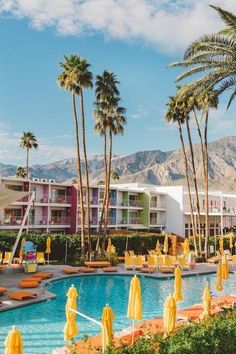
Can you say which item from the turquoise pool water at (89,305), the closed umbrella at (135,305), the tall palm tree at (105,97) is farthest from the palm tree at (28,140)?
the closed umbrella at (135,305)

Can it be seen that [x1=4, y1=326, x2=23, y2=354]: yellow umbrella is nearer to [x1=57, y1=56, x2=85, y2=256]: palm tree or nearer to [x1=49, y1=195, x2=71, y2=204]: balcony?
[x1=57, y1=56, x2=85, y2=256]: palm tree

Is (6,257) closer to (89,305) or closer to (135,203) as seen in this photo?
(89,305)

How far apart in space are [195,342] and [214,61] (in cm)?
1298

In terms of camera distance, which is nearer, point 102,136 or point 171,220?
point 102,136

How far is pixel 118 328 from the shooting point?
16.8 m

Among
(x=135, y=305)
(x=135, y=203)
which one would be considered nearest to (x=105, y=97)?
(x=135, y=305)

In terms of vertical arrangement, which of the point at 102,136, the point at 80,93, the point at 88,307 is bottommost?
the point at 88,307

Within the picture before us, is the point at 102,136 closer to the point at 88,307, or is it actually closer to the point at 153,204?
the point at 88,307

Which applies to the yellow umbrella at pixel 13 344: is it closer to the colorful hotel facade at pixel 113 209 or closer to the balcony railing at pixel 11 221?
the colorful hotel facade at pixel 113 209

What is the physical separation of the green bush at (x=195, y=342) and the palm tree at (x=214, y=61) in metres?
11.3

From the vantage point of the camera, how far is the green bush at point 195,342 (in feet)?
29.8

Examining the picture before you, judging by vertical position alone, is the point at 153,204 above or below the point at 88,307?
above

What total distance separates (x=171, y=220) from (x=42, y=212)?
24442mm

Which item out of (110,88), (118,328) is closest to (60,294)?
(118,328)
